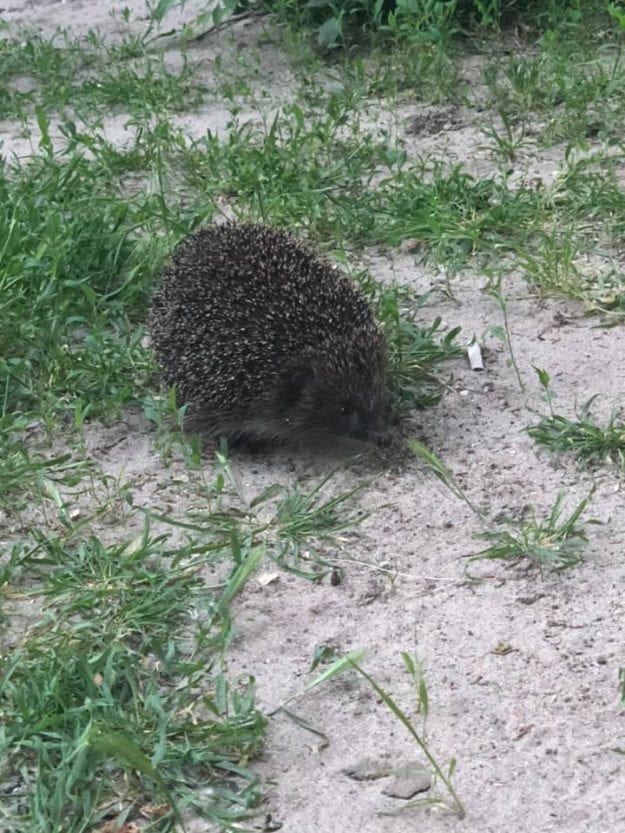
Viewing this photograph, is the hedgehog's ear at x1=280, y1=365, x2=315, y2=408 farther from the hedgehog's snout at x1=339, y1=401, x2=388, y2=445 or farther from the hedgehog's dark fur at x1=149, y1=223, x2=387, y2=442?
the hedgehog's snout at x1=339, y1=401, x2=388, y2=445

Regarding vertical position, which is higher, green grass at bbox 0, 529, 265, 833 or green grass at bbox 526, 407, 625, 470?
green grass at bbox 0, 529, 265, 833

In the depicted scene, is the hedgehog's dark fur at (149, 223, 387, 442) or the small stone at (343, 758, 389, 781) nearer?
the small stone at (343, 758, 389, 781)

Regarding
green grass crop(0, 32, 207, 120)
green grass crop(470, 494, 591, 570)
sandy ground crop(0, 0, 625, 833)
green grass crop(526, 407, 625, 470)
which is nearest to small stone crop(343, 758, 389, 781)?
sandy ground crop(0, 0, 625, 833)

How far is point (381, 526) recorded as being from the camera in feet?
14.1

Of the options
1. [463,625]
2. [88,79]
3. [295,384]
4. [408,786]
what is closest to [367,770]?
[408,786]

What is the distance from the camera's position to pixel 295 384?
16.3 ft

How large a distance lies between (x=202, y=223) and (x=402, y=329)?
149 centimetres

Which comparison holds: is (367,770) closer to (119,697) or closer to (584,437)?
(119,697)

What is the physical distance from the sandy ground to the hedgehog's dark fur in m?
0.18

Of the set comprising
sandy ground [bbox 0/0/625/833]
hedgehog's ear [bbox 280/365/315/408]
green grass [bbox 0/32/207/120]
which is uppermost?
green grass [bbox 0/32/207/120]

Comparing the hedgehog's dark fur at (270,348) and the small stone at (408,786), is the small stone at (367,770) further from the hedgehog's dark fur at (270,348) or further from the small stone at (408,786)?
the hedgehog's dark fur at (270,348)

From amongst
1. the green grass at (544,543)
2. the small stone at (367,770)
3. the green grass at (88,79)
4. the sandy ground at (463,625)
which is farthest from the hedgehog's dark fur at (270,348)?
the green grass at (88,79)

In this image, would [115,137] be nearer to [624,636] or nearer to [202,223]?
[202,223]

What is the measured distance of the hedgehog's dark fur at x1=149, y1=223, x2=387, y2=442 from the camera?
4828mm
